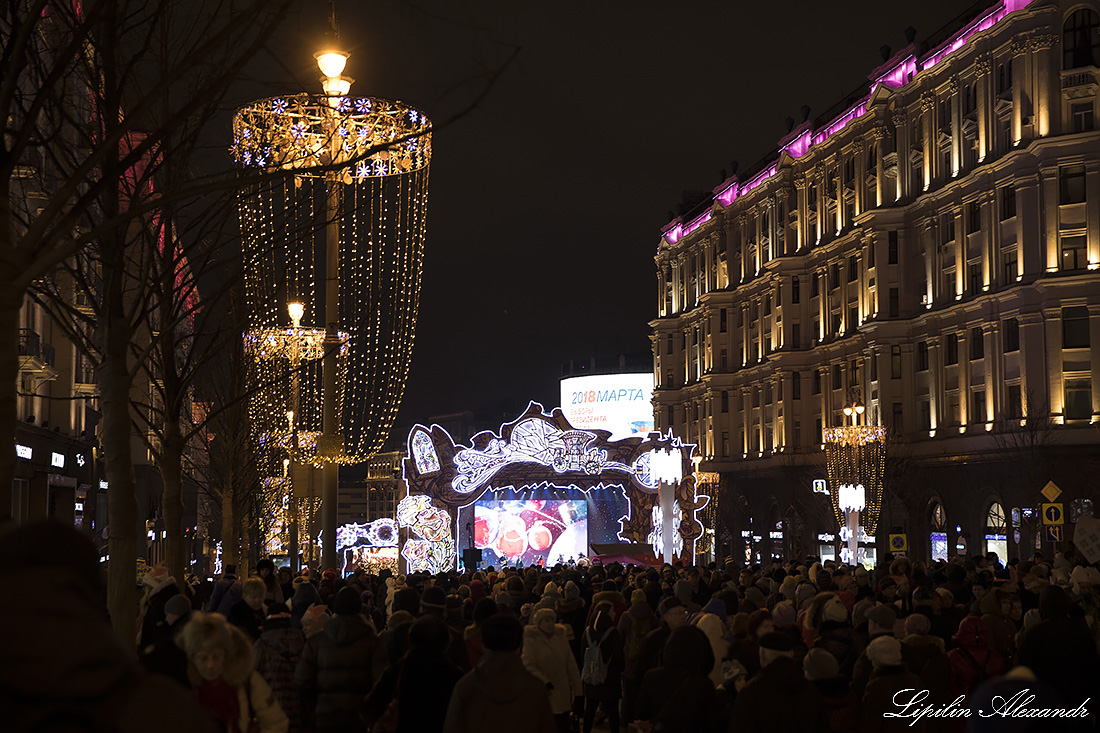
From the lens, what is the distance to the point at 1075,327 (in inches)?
1746

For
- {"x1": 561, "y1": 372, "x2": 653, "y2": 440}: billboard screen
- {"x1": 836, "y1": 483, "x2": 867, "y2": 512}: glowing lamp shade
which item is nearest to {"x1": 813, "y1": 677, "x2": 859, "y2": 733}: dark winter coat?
{"x1": 836, "y1": 483, "x2": 867, "y2": 512}: glowing lamp shade

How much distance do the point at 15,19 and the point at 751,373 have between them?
229ft

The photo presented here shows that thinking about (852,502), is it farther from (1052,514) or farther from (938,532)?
(1052,514)

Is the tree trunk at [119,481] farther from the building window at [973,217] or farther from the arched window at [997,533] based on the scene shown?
the building window at [973,217]

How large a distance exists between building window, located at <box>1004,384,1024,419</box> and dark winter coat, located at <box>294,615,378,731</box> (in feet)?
135

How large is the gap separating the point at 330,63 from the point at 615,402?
303ft

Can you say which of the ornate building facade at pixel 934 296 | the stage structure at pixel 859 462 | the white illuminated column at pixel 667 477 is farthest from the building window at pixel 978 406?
the white illuminated column at pixel 667 477

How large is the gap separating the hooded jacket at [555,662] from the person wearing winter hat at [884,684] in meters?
3.22

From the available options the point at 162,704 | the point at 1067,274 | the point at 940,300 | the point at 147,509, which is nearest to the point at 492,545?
the point at 147,509

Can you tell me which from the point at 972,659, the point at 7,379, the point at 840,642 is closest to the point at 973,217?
the point at 972,659

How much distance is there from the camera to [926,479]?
167 ft

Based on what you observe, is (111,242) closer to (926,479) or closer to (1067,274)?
(1067,274)

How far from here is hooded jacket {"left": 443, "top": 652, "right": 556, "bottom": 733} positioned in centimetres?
640

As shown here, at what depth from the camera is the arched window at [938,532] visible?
49.2 meters
